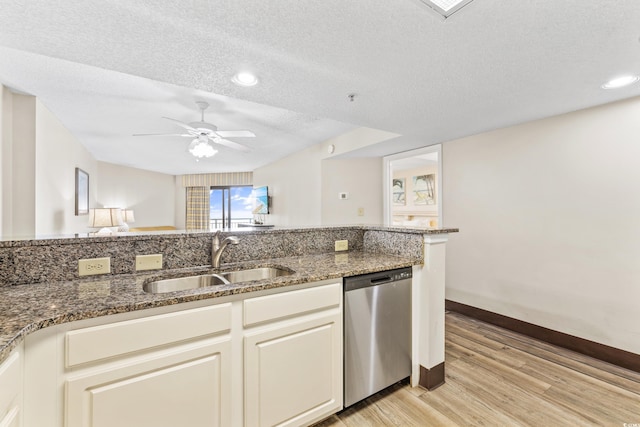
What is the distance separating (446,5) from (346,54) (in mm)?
539

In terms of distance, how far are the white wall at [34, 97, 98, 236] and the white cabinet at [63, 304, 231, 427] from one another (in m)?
2.82

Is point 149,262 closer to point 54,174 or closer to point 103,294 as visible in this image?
point 103,294

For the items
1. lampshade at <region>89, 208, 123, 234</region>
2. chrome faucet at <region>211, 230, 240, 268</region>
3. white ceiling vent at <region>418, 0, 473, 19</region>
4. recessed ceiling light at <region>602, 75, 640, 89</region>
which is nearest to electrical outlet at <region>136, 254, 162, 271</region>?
chrome faucet at <region>211, 230, 240, 268</region>

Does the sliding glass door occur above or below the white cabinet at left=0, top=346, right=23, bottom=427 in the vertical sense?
above

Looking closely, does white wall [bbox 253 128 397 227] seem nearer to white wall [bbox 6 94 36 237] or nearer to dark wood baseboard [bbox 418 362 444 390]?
dark wood baseboard [bbox 418 362 444 390]

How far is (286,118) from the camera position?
3.37 m

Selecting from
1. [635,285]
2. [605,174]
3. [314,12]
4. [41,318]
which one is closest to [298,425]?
[41,318]

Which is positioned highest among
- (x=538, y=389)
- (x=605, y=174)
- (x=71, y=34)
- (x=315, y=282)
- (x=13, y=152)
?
(x=71, y=34)

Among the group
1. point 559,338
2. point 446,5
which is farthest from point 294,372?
point 559,338

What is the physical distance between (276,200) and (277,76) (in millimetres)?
4322

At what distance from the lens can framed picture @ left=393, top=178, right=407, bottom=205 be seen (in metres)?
6.20

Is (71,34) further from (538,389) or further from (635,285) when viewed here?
(635,285)

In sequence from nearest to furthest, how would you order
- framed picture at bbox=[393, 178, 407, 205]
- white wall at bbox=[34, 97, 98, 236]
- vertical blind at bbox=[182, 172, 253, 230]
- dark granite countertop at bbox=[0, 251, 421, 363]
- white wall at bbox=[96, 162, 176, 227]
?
1. dark granite countertop at bbox=[0, 251, 421, 363]
2. white wall at bbox=[34, 97, 98, 236]
3. framed picture at bbox=[393, 178, 407, 205]
4. white wall at bbox=[96, 162, 176, 227]
5. vertical blind at bbox=[182, 172, 253, 230]

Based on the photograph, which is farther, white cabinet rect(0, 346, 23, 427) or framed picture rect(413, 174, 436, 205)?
framed picture rect(413, 174, 436, 205)
